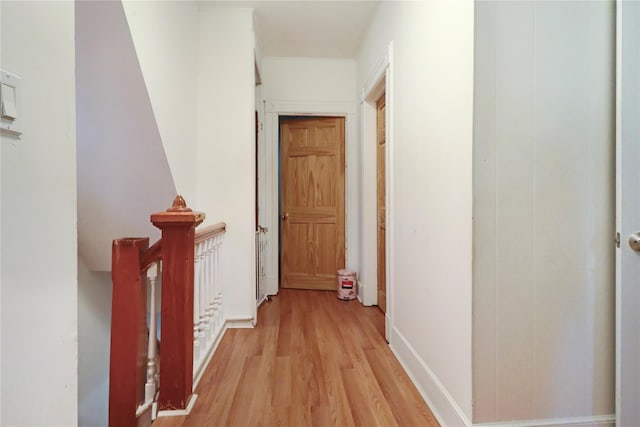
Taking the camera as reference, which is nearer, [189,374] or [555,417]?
[555,417]

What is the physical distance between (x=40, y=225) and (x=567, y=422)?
1.90 m

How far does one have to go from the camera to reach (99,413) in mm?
2805

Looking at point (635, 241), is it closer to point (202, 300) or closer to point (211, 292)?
point (202, 300)

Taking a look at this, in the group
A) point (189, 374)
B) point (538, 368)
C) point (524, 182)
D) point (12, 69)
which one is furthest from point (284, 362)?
point (12, 69)

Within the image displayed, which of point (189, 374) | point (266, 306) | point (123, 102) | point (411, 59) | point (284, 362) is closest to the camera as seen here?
point (189, 374)

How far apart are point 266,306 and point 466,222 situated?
2369 mm

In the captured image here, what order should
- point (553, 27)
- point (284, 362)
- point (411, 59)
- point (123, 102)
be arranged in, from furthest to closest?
point (284, 362)
point (411, 59)
point (123, 102)
point (553, 27)

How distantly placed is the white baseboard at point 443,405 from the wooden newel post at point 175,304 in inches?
45.9

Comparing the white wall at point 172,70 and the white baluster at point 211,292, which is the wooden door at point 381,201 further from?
the white wall at point 172,70

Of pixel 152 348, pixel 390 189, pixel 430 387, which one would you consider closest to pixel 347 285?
pixel 390 189

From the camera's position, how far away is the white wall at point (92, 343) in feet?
8.27

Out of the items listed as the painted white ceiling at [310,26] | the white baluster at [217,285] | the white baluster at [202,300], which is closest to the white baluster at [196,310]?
the white baluster at [202,300]

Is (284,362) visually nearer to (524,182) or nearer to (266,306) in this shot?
(266,306)

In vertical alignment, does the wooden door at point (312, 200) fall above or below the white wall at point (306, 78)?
below
